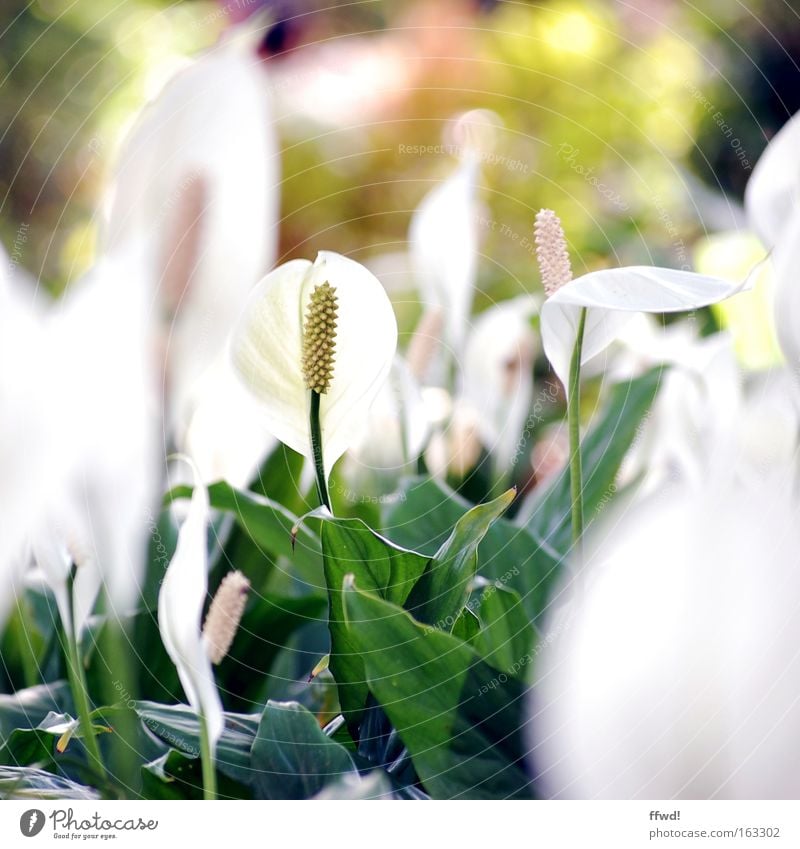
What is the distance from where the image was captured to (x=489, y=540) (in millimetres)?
231

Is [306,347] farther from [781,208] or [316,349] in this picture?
[781,208]

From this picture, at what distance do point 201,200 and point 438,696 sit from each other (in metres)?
0.14

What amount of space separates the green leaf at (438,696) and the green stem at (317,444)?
2 centimetres

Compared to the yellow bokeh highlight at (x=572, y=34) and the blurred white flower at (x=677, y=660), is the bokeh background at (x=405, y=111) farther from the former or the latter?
the blurred white flower at (x=677, y=660)

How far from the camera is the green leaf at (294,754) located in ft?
0.61

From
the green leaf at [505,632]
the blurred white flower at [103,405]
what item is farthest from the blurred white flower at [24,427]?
the green leaf at [505,632]

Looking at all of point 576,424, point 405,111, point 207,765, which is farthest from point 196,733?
point 405,111

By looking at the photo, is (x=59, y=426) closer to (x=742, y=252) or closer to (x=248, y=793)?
(x=248, y=793)

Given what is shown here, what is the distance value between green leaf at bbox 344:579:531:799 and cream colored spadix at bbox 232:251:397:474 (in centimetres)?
4

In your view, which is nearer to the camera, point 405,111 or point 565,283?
point 565,283

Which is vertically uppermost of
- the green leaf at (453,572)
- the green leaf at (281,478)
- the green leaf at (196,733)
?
the green leaf at (281,478)

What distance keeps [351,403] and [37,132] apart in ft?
0.53

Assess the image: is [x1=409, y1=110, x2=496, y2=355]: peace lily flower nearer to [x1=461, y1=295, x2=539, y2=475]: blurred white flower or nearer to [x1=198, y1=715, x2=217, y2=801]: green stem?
[x1=461, y1=295, x2=539, y2=475]: blurred white flower
